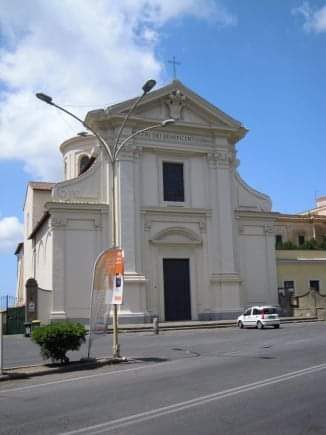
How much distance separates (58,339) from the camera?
15000 mm

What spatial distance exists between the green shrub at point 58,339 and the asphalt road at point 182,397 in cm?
117

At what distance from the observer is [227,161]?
3834 cm

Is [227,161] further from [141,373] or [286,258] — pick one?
[141,373]

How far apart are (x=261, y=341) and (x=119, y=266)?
7161mm

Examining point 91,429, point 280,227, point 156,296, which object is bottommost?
point 91,429

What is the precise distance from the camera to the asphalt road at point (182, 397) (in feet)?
24.9

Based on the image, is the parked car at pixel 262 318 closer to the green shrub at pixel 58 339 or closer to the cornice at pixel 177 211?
the cornice at pixel 177 211

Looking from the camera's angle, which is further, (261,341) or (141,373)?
(261,341)

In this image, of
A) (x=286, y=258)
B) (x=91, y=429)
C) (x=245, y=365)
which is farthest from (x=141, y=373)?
(x=286, y=258)

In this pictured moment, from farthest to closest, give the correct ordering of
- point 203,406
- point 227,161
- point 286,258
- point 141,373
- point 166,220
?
point 286,258 < point 227,161 < point 166,220 < point 141,373 < point 203,406

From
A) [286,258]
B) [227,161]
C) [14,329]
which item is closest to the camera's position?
[14,329]

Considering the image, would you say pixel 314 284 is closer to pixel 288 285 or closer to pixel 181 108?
pixel 288 285

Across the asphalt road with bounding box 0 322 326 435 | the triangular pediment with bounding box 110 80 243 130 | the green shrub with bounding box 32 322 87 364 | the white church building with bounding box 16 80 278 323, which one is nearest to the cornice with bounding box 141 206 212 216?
the white church building with bounding box 16 80 278 323

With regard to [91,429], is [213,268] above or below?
above
